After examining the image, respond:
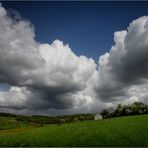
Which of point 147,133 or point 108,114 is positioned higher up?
point 108,114

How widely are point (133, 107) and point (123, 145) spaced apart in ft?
413

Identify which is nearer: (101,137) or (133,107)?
(101,137)

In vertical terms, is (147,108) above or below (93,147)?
above

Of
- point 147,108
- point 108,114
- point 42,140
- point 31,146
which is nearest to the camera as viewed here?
point 31,146

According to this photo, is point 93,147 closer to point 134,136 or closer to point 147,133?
point 134,136

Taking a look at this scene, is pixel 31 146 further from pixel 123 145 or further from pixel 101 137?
pixel 123 145

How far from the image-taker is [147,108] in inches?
6014

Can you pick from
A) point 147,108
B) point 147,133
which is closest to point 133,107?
point 147,108

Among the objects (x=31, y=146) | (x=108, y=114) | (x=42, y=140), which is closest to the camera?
(x=31, y=146)

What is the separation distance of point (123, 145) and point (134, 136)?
178 inches

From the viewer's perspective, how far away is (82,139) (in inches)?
1487

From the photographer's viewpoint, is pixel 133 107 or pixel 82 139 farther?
pixel 133 107

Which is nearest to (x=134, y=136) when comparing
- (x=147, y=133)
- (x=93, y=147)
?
(x=147, y=133)

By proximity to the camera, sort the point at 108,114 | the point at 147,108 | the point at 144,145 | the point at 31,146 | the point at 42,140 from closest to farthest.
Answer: the point at 144,145
the point at 31,146
the point at 42,140
the point at 147,108
the point at 108,114
